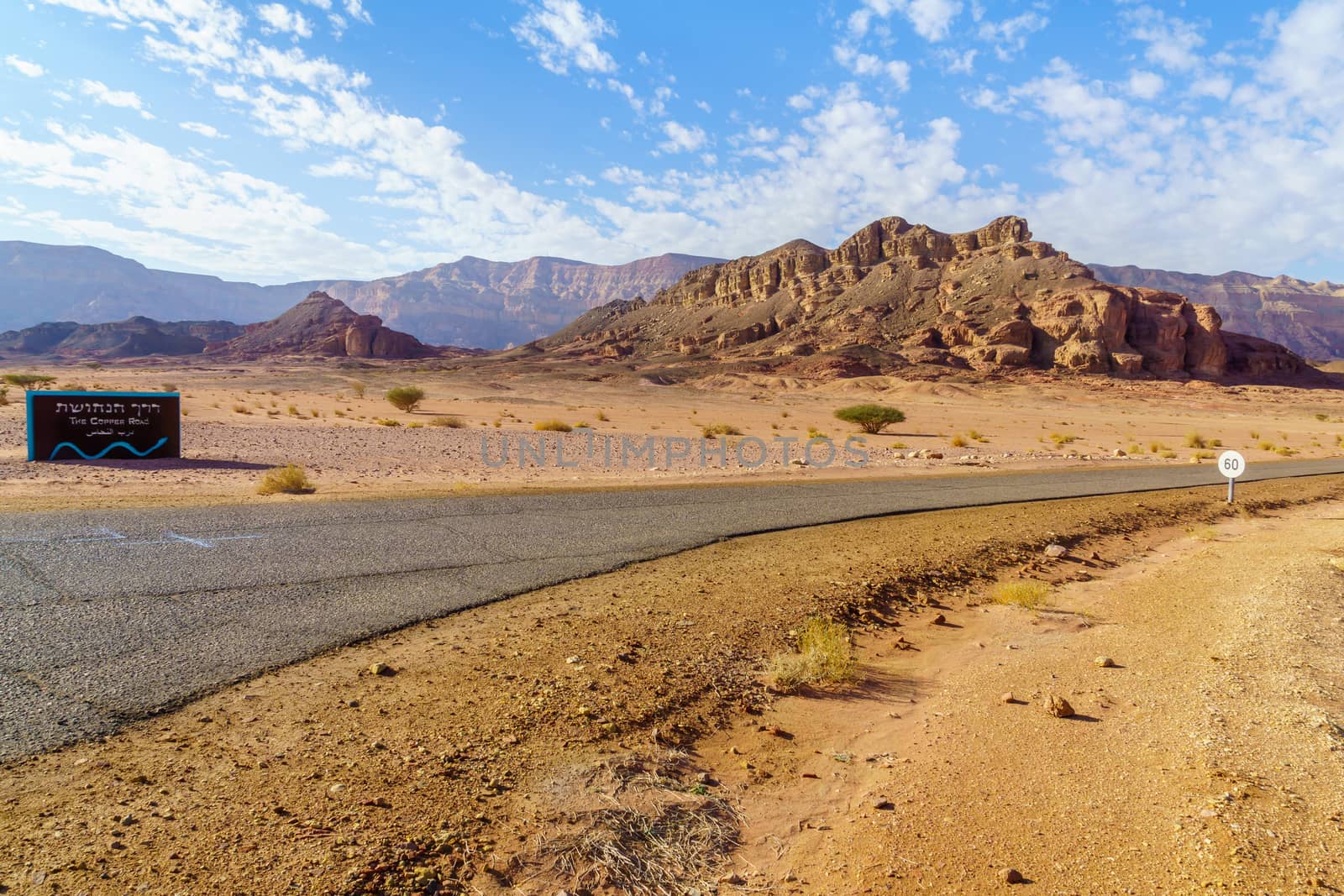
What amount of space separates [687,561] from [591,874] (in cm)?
613

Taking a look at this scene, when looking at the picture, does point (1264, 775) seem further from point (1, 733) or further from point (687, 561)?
point (1, 733)

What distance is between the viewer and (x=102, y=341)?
6093 inches

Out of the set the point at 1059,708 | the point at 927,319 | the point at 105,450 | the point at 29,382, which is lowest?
the point at 1059,708

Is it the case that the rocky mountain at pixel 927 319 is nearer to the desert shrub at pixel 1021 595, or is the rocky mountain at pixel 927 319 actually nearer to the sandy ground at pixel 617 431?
the sandy ground at pixel 617 431

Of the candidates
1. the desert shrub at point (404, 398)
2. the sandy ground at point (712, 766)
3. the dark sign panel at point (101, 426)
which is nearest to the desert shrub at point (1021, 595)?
the sandy ground at point (712, 766)

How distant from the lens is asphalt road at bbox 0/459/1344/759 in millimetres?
4988

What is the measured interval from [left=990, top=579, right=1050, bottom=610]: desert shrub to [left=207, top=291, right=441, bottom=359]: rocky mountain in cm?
14339

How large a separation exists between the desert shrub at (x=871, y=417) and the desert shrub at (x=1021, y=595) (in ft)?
104

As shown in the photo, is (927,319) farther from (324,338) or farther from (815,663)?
(324,338)

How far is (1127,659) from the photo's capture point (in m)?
6.95

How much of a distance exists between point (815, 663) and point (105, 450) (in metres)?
18.1

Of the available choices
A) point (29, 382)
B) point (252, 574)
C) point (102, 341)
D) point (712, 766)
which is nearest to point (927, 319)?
point (29, 382)

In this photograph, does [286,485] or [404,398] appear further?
[404,398]

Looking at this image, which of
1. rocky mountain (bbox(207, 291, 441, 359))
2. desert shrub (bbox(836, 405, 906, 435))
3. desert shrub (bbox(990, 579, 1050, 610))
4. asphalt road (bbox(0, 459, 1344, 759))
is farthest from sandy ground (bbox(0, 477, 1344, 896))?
rocky mountain (bbox(207, 291, 441, 359))
